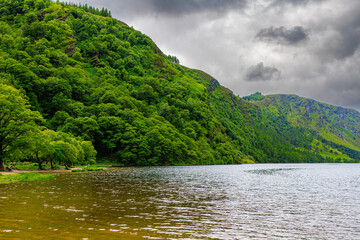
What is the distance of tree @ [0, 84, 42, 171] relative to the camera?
198 ft

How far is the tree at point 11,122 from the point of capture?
6028 centimetres

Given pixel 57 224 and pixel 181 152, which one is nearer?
pixel 57 224

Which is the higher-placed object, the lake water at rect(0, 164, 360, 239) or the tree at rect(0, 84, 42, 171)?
the tree at rect(0, 84, 42, 171)

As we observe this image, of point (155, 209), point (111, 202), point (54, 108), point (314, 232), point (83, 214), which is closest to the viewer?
point (314, 232)

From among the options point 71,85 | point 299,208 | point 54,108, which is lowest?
point 299,208

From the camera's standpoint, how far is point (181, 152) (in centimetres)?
17425

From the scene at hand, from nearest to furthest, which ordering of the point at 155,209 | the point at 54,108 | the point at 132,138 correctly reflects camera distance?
the point at 155,209 → the point at 132,138 → the point at 54,108

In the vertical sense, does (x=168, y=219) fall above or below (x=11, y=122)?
below

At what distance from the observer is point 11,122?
200 ft

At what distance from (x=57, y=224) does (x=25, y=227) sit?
6.96 feet

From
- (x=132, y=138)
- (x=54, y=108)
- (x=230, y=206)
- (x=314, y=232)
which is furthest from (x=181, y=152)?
(x=314, y=232)

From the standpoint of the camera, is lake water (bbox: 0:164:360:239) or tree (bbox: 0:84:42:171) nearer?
lake water (bbox: 0:164:360:239)

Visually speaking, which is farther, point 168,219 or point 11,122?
point 11,122

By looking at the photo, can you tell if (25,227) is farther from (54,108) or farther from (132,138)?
(54,108)
